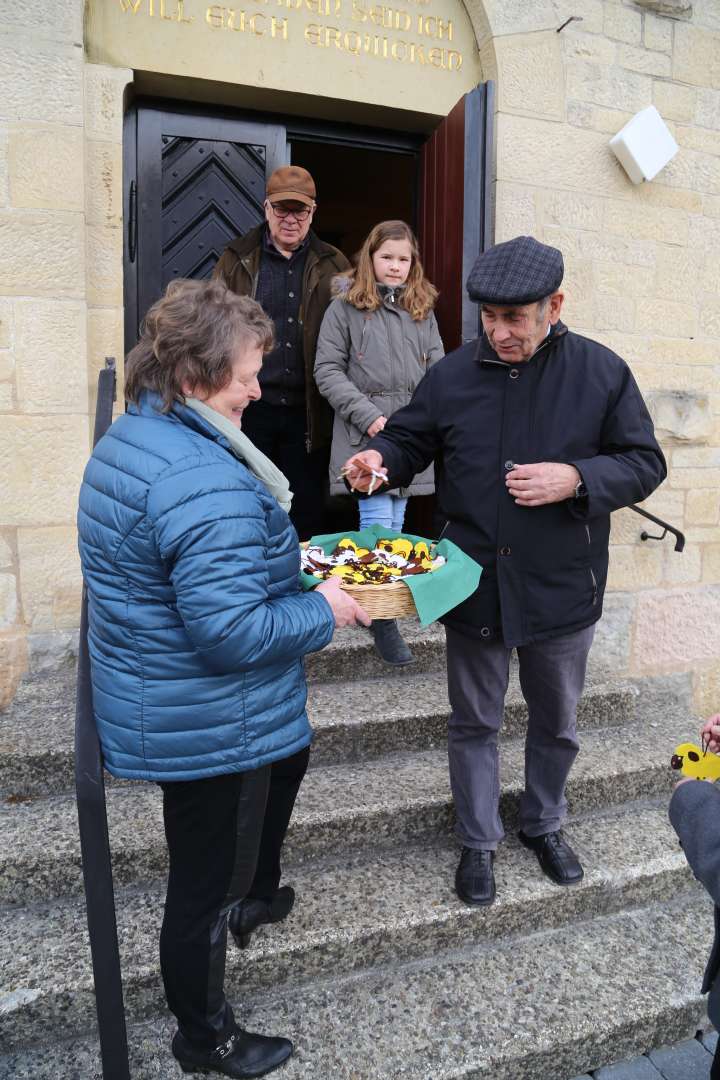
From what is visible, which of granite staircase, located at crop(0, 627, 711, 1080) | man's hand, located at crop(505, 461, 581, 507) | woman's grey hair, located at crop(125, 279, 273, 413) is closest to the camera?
woman's grey hair, located at crop(125, 279, 273, 413)

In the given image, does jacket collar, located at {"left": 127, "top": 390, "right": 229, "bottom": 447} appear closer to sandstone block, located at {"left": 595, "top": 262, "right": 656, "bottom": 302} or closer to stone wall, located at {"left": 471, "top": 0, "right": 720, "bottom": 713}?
stone wall, located at {"left": 471, "top": 0, "right": 720, "bottom": 713}

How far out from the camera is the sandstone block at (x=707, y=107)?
4.39 meters

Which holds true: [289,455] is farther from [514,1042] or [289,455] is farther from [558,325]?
[514,1042]

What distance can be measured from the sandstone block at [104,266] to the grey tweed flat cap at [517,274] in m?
2.02

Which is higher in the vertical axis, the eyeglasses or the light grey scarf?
the eyeglasses

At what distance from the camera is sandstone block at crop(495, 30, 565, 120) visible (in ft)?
13.3

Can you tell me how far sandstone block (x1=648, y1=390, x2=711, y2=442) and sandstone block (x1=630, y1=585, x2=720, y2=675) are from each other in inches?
34.0

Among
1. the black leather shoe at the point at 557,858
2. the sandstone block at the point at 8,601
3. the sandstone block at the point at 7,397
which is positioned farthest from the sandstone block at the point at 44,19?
the black leather shoe at the point at 557,858

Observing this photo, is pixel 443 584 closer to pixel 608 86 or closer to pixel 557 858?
pixel 557 858

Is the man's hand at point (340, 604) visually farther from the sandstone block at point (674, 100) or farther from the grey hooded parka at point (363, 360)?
the sandstone block at point (674, 100)

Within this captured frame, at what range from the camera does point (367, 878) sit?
2.67 metres

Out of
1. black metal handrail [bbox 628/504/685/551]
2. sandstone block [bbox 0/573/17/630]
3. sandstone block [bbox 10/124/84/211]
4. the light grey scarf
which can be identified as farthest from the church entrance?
the light grey scarf

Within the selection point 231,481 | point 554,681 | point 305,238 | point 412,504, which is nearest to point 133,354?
point 231,481

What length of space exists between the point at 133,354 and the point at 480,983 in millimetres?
1979
